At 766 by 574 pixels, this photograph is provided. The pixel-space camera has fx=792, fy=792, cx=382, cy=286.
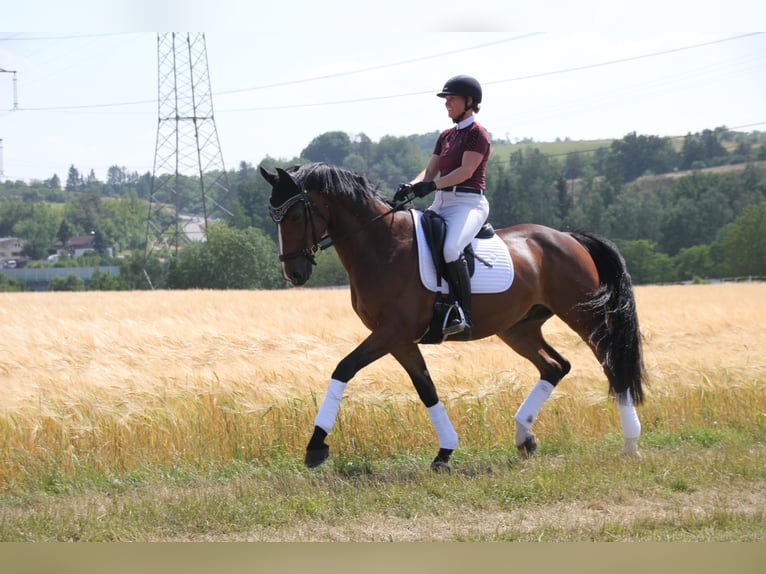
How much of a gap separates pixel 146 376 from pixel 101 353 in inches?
133

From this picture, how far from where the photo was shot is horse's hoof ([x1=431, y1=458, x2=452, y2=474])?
642cm

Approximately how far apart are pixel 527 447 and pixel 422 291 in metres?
1.86

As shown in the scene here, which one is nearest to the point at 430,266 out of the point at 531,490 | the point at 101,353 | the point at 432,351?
the point at 531,490

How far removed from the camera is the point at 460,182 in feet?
21.0

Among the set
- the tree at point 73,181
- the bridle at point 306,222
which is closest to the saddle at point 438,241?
the bridle at point 306,222

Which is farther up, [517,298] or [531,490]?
[517,298]

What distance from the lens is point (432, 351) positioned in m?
10.9

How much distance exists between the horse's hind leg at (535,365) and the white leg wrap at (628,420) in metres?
0.59

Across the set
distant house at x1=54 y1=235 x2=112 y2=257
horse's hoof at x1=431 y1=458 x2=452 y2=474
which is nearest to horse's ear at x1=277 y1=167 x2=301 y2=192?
horse's hoof at x1=431 y1=458 x2=452 y2=474

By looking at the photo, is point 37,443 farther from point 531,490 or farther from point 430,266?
point 531,490

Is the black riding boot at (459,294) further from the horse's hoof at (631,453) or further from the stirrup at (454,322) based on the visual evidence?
the horse's hoof at (631,453)

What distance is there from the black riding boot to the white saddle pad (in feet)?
0.27

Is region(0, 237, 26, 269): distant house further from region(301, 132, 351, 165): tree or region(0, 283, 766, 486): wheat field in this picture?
region(0, 283, 766, 486): wheat field

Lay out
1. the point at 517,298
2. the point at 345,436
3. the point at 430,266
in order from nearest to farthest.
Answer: the point at 430,266
the point at 517,298
the point at 345,436
